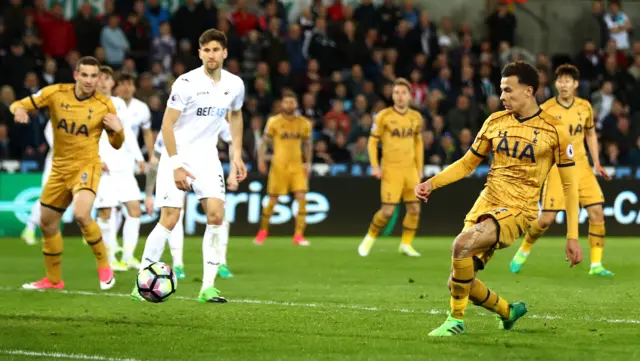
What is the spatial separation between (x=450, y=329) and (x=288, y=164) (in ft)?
35.3

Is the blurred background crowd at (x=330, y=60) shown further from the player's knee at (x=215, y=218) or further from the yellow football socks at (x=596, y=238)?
the player's knee at (x=215, y=218)

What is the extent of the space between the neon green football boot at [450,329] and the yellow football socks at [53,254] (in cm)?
458

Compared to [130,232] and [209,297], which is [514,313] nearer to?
[209,297]

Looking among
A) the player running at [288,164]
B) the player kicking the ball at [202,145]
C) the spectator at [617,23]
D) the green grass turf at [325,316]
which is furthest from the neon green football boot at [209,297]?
the spectator at [617,23]

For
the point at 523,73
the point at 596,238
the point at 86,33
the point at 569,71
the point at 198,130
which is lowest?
the point at 596,238

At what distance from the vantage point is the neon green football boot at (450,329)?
26.2 feet

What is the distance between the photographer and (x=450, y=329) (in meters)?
8.02

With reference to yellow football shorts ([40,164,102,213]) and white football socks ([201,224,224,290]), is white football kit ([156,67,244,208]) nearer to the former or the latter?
white football socks ([201,224,224,290])

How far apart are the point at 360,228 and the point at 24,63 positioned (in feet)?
22.8

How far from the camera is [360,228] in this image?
20.4 meters

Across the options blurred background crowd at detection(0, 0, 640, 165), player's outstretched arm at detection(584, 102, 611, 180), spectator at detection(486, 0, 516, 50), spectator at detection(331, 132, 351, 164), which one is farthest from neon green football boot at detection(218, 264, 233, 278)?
spectator at detection(486, 0, 516, 50)

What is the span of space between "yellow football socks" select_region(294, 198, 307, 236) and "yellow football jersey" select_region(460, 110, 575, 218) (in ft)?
34.3

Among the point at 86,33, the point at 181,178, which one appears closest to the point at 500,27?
the point at 86,33

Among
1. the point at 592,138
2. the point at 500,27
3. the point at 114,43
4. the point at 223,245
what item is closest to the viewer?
the point at 223,245
